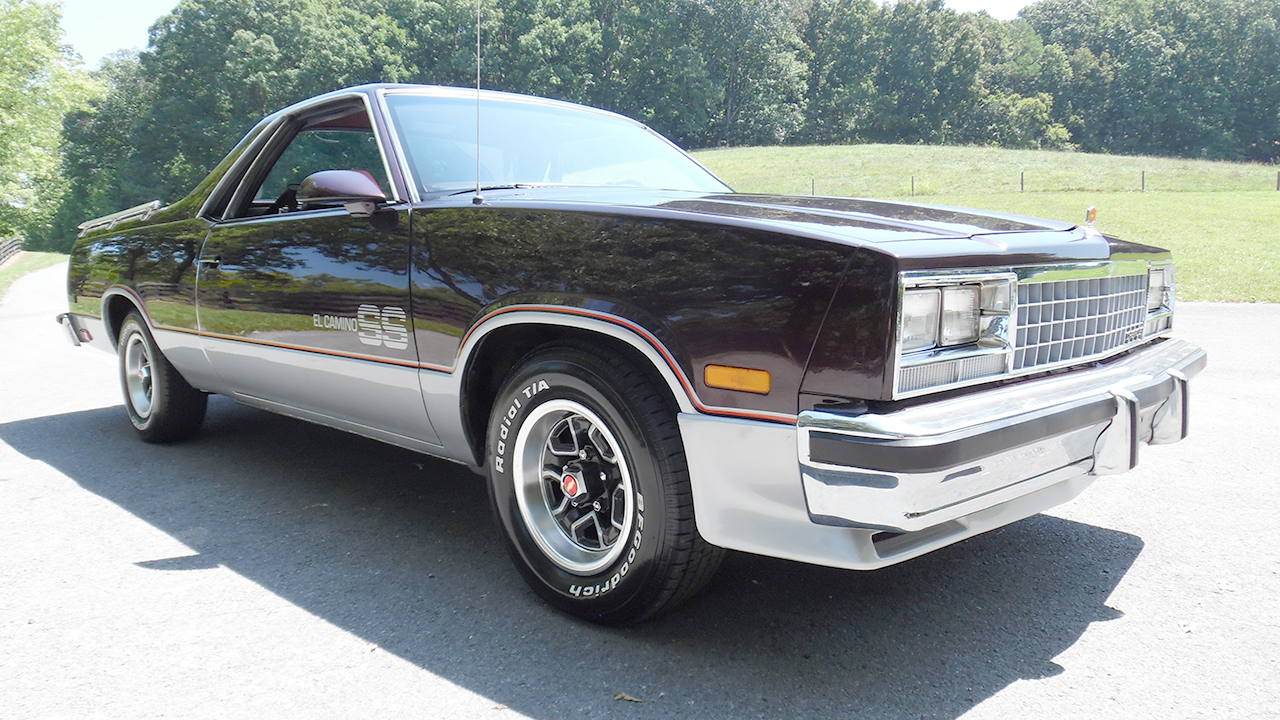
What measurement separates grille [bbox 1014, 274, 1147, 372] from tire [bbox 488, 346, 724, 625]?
0.97m

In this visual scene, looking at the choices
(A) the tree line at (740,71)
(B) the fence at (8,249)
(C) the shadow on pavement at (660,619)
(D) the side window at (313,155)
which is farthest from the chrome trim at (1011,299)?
(A) the tree line at (740,71)

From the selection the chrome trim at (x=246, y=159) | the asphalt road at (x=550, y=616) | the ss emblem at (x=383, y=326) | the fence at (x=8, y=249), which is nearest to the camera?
the asphalt road at (x=550, y=616)

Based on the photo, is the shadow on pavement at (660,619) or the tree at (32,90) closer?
the shadow on pavement at (660,619)

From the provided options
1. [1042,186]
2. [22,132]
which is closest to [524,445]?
[1042,186]

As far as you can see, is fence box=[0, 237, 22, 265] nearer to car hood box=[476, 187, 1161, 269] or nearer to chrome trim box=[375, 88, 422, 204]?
chrome trim box=[375, 88, 422, 204]

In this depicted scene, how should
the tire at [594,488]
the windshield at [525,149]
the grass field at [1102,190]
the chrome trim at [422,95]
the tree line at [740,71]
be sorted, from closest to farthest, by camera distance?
the tire at [594,488]
the chrome trim at [422,95]
the windshield at [525,149]
the grass field at [1102,190]
the tree line at [740,71]

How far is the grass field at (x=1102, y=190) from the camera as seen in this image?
47.8ft

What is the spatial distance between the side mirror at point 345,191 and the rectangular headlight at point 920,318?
1858 millimetres

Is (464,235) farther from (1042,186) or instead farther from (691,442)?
(1042,186)

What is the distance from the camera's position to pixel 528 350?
9.21ft

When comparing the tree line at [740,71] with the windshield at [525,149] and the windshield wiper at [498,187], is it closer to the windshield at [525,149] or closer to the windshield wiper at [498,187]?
the windshield at [525,149]

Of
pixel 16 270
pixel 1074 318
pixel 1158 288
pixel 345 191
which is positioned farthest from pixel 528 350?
pixel 16 270

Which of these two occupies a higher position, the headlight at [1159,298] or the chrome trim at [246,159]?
the chrome trim at [246,159]

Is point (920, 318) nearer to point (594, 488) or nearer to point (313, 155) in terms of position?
point (594, 488)
